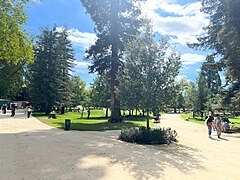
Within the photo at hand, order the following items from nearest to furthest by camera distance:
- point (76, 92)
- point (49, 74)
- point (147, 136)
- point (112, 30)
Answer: point (147, 136) < point (112, 30) < point (49, 74) < point (76, 92)

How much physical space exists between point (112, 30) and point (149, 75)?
1380cm

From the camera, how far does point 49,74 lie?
36062 millimetres

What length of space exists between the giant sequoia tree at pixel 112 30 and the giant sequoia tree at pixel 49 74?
1179cm

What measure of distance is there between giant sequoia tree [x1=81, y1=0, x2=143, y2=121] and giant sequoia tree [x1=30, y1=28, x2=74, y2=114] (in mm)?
11790

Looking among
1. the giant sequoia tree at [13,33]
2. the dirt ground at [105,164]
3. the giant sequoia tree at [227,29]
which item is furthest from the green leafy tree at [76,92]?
the dirt ground at [105,164]

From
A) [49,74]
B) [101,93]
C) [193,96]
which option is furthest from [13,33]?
[193,96]

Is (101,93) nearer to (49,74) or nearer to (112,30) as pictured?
(49,74)

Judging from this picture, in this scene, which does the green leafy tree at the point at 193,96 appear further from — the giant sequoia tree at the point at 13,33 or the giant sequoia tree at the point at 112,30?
the giant sequoia tree at the point at 13,33

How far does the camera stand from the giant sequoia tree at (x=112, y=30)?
2438 centimetres

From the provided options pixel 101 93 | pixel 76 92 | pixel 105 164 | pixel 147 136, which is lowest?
pixel 105 164

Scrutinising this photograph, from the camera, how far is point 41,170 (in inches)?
248

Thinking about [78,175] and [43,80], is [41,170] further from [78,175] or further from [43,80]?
[43,80]

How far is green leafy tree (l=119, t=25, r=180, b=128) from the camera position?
41.2ft

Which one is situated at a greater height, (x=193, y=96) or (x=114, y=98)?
(x=193, y=96)
